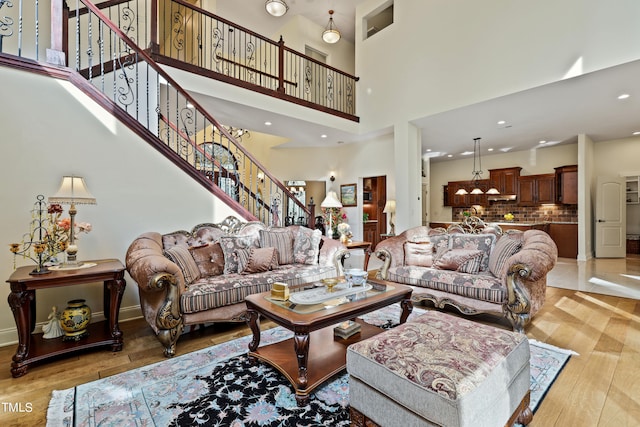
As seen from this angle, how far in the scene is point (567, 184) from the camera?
7410 millimetres

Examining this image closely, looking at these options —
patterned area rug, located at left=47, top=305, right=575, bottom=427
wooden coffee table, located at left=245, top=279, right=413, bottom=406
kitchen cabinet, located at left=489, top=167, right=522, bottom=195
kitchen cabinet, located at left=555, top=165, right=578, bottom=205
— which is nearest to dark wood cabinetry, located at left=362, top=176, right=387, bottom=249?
kitchen cabinet, located at left=489, top=167, right=522, bottom=195

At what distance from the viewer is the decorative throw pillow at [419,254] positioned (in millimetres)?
3672

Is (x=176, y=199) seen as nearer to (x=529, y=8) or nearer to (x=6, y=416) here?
(x=6, y=416)

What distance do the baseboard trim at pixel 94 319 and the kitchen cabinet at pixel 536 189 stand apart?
9400 millimetres

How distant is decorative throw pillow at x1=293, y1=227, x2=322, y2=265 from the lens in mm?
3732

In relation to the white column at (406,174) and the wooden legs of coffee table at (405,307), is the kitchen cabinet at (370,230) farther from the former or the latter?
the wooden legs of coffee table at (405,307)

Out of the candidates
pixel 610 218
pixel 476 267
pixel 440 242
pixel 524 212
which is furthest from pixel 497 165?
pixel 476 267

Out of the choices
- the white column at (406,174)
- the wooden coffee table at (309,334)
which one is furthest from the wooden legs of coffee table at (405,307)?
the white column at (406,174)

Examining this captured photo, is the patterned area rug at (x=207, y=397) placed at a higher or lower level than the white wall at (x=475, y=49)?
lower

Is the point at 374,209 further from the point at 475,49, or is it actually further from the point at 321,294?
the point at 321,294

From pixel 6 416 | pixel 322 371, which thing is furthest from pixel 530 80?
pixel 6 416

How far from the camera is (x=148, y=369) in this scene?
2.17 metres

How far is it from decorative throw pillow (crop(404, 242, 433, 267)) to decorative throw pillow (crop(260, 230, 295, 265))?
1482 millimetres

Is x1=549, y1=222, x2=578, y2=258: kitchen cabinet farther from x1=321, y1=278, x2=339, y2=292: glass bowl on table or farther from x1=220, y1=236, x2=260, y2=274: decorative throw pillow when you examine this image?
x1=220, y1=236, x2=260, y2=274: decorative throw pillow
